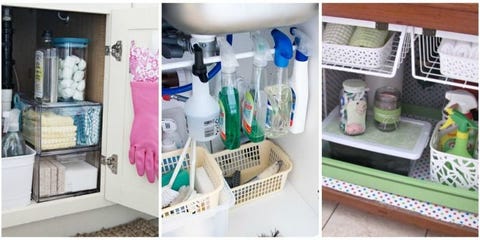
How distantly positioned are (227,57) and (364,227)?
0.81 m

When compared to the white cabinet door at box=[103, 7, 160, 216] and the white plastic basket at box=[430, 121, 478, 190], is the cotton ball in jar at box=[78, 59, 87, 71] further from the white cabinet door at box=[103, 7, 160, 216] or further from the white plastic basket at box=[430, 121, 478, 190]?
the white plastic basket at box=[430, 121, 478, 190]

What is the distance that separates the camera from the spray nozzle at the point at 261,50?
1.39m

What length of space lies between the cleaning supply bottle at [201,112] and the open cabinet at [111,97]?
0.67 feet

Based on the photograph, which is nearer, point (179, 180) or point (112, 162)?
point (179, 180)

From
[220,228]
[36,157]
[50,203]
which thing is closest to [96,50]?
[36,157]

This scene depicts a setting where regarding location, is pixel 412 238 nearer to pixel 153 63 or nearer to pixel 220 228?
pixel 220 228

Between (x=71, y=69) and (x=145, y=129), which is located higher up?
(x=71, y=69)

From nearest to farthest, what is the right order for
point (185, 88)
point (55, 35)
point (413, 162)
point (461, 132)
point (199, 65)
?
point (199, 65) < point (185, 88) < point (461, 132) < point (413, 162) < point (55, 35)

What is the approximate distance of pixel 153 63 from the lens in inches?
57.2

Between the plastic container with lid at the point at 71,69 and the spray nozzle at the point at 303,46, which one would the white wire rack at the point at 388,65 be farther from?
the plastic container with lid at the point at 71,69

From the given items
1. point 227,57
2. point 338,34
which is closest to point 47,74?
point 227,57

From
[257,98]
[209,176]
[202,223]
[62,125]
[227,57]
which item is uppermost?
[227,57]

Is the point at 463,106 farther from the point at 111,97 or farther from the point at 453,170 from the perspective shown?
the point at 111,97

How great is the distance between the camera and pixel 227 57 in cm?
131
